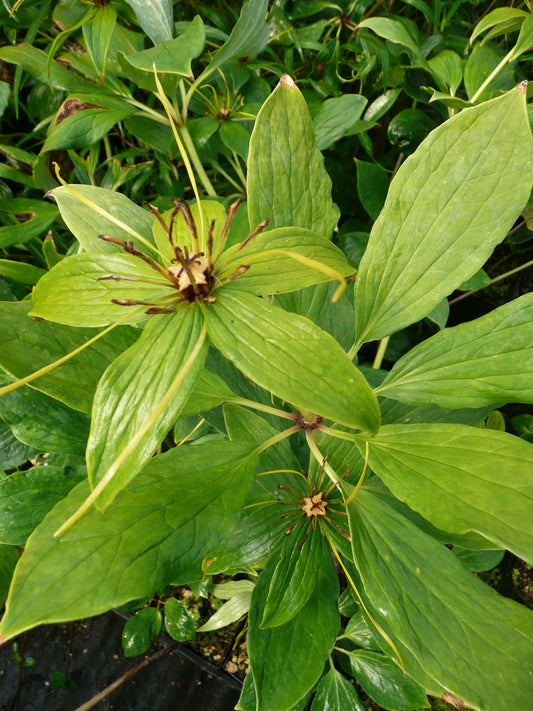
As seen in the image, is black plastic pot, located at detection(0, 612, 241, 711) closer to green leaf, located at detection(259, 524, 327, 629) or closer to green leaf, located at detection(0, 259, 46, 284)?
green leaf, located at detection(259, 524, 327, 629)

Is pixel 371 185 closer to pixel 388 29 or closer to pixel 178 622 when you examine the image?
pixel 388 29

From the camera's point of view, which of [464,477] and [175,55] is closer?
[464,477]

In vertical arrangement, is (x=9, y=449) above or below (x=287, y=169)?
below

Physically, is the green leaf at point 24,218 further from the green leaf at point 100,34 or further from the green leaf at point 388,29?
the green leaf at point 388,29

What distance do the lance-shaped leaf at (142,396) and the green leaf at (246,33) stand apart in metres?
0.40

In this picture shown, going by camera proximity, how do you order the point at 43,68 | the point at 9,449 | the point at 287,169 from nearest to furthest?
the point at 287,169, the point at 9,449, the point at 43,68

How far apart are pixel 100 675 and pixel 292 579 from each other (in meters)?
0.65

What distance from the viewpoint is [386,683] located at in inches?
21.3

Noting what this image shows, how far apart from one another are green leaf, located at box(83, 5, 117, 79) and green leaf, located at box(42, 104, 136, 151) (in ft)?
0.18

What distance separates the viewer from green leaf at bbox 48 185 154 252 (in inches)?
14.2

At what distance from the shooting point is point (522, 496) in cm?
29

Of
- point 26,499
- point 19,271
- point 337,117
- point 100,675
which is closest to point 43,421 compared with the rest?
point 26,499

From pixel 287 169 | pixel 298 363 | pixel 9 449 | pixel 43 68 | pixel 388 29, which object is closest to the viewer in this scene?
pixel 298 363

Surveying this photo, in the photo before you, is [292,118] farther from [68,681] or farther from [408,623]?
[68,681]
